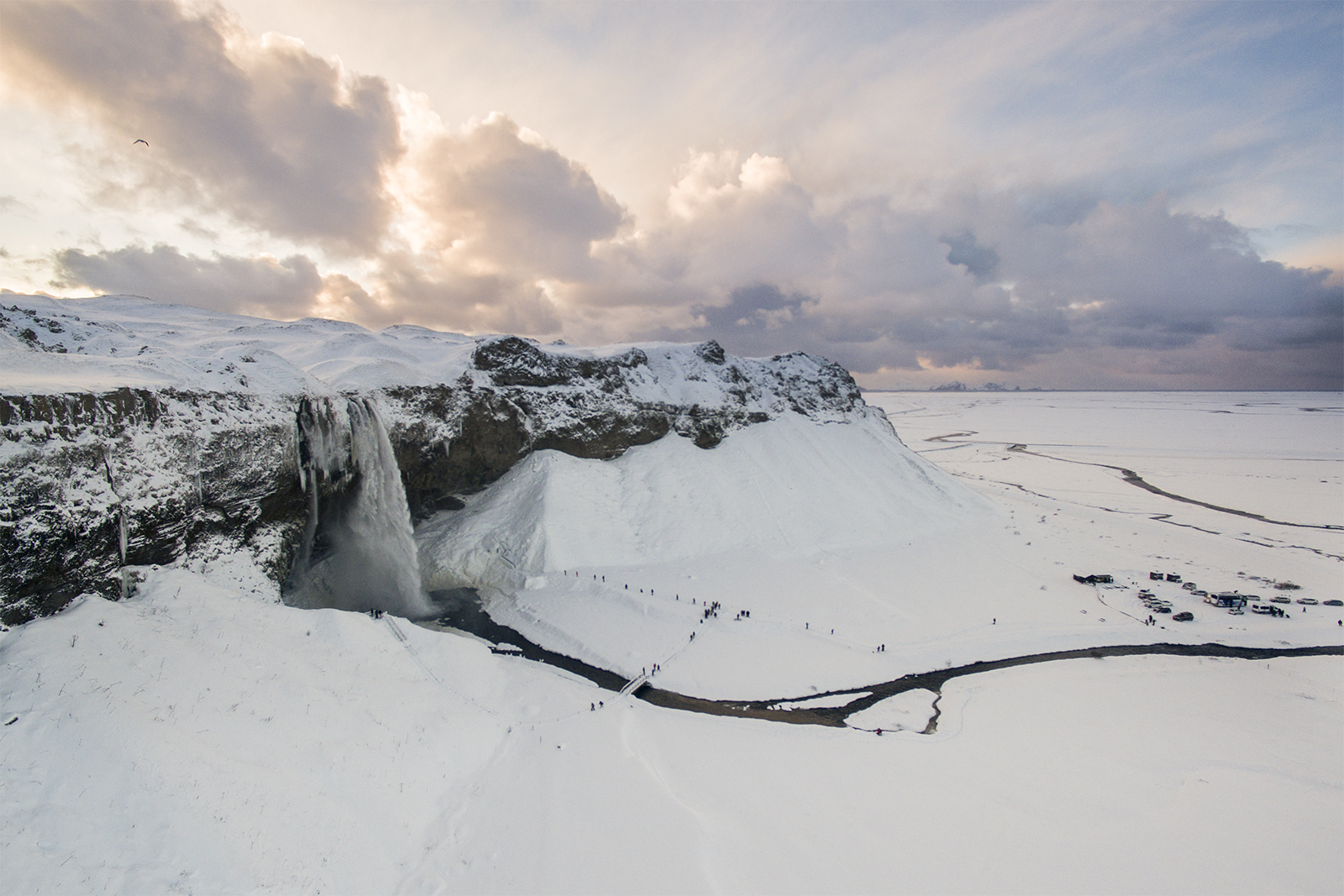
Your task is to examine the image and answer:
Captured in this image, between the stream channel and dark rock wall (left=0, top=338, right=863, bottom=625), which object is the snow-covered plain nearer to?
the stream channel

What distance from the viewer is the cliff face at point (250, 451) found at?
16000 mm

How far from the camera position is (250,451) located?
23.6m

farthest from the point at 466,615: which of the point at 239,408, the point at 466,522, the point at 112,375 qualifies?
the point at 112,375

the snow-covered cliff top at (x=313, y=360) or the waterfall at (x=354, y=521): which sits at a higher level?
the snow-covered cliff top at (x=313, y=360)

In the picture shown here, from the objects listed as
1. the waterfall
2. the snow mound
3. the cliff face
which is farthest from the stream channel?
the cliff face

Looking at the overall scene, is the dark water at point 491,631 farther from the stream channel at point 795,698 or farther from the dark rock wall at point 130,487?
the dark rock wall at point 130,487

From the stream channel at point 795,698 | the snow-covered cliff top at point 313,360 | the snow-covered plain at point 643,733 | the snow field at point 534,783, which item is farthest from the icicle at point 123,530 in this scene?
the stream channel at point 795,698

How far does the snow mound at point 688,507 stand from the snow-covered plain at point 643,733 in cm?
42

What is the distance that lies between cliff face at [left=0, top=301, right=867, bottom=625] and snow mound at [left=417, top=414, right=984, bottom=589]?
3135 mm

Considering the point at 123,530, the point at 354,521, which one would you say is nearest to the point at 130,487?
the point at 123,530

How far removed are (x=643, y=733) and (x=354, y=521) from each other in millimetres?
21506

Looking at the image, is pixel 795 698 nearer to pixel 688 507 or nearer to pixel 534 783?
pixel 534 783

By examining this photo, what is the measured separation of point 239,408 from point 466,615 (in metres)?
15.1

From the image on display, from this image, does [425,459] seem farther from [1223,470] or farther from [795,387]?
[1223,470]
